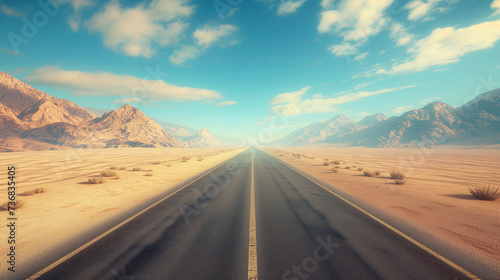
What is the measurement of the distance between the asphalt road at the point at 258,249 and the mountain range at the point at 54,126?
320ft

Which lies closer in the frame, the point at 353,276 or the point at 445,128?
the point at 353,276

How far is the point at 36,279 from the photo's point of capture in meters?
3.06

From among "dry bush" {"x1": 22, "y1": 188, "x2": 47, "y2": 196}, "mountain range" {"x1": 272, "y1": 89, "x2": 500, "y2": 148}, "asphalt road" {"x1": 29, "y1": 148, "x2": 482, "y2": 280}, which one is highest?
"mountain range" {"x1": 272, "y1": 89, "x2": 500, "y2": 148}

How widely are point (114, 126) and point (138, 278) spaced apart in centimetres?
13929

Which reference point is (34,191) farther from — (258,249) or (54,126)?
(54,126)

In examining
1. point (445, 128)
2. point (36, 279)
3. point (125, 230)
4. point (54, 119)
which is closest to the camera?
point (36, 279)

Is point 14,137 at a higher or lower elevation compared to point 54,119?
lower

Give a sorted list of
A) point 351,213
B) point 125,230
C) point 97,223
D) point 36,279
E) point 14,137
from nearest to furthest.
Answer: point 36,279 → point 125,230 → point 97,223 → point 351,213 → point 14,137

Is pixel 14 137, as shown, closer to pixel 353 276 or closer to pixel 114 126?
pixel 114 126

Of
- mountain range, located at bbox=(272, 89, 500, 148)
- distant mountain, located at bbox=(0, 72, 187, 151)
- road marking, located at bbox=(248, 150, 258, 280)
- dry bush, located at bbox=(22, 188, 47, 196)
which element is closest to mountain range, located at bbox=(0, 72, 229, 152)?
distant mountain, located at bbox=(0, 72, 187, 151)

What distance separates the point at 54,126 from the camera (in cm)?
8906

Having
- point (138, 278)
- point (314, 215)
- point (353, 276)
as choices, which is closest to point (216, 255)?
point (138, 278)

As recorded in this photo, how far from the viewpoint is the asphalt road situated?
3.21 m

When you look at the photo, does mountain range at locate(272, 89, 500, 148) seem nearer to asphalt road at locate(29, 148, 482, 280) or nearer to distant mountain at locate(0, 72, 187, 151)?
asphalt road at locate(29, 148, 482, 280)
